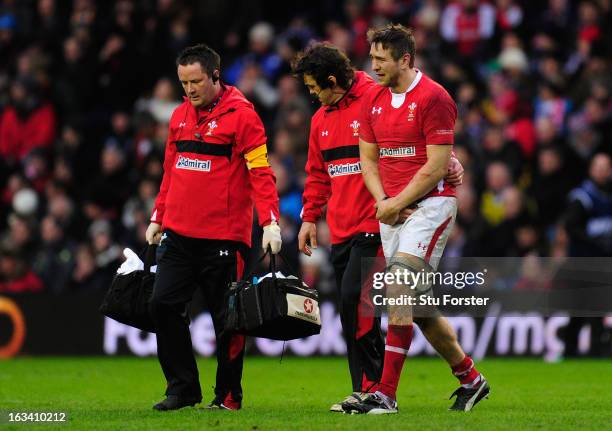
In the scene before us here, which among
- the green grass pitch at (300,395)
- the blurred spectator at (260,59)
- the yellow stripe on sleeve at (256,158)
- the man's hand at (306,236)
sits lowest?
the green grass pitch at (300,395)

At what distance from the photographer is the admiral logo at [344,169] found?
10.0 meters

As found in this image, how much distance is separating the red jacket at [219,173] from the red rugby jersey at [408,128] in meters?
0.78

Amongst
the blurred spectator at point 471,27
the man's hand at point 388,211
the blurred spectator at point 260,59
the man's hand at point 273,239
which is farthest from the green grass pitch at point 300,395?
the blurred spectator at point 471,27

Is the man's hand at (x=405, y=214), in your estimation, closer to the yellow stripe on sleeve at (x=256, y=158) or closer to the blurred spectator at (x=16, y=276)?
the yellow stripe on sleeve at (x=256, y=158)

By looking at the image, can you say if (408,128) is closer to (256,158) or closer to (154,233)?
(256,158)

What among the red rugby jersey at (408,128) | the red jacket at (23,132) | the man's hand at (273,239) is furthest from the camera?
the red jacket at (23,132)

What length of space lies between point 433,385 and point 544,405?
2.36 m

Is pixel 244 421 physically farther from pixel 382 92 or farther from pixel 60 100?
pixel 60 100

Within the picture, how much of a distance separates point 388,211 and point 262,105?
10883 millimetres

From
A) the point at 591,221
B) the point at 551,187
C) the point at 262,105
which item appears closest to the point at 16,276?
the point at 262,105

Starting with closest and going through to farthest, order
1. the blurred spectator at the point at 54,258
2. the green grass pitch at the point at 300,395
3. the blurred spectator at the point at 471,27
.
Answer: the green grass pitch at the point at 300,395
the blurred spectator at the point at 54,258
the blurred spectator at the point at 471,27

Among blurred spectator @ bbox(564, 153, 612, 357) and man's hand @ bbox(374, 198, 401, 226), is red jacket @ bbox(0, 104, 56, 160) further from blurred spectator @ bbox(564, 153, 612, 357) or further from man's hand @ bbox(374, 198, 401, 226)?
man's hand @ bbox(374, 198, 401, 226)

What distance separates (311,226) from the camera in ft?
33.9

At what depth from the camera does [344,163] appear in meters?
10.1
